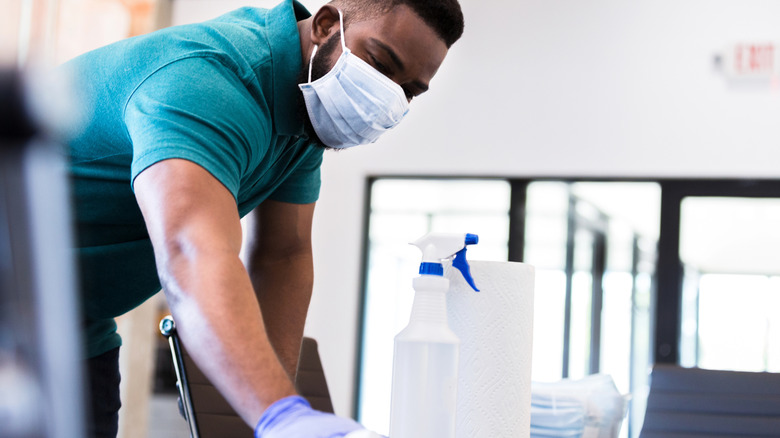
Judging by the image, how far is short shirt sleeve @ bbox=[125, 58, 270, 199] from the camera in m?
0.73

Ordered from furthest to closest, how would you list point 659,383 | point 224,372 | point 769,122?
point 769,122 < point 659,383 < point 224,372

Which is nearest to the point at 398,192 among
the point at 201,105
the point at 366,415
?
the point at 366,415

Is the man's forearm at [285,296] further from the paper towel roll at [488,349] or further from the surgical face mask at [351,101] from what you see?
the paper towel roll at [488,349]

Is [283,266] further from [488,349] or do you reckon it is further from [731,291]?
[731,291]

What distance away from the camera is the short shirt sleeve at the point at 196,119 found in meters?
0.73

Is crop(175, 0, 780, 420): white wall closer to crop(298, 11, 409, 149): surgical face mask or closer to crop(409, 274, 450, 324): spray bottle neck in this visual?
crop(298, 11, 409, 149): surgical face mask

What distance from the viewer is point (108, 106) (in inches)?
37.8

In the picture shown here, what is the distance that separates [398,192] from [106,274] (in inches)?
147

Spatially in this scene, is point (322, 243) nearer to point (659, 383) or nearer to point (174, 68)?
point (659, 383)

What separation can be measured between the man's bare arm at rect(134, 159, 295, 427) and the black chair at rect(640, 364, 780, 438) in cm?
97

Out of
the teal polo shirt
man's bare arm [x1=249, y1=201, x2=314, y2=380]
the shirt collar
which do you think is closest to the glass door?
man's bare arm [x1=249, y1=201, x2=314, y2=380]

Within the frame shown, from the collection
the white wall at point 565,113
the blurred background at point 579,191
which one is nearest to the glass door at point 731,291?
the blurred background at point 579,191

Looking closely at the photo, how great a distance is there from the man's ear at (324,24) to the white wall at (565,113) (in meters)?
3.44

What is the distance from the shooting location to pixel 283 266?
4.28ft
